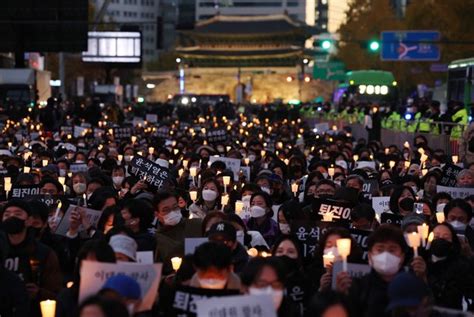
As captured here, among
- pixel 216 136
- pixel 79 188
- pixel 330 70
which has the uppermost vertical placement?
pixel 79 188

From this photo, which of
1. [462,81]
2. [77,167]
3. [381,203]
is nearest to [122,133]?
[462,81]

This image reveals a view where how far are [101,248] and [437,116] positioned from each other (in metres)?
26.5

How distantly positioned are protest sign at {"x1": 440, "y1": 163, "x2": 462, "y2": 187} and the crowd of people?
0.07 feet

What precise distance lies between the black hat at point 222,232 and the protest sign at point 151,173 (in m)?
6.08

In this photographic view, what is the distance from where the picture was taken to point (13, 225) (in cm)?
1037

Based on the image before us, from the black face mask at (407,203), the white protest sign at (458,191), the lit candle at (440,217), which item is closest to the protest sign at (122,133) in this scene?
the white protest sign at (458,191)

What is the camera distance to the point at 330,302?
748 centimetres

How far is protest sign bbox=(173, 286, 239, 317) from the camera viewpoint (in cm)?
868

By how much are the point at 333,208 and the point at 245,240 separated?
196 centimetres

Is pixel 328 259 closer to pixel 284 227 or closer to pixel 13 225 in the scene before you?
pixel 13 225

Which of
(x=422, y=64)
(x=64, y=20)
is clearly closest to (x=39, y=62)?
(x=422, y=64)

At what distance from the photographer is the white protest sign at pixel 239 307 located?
7.42 meters

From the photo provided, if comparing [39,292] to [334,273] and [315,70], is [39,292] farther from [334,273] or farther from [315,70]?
[315,70]

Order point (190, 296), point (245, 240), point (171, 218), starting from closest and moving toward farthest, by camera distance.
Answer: point (190, 296), point (245, 240), point (171, 218)
